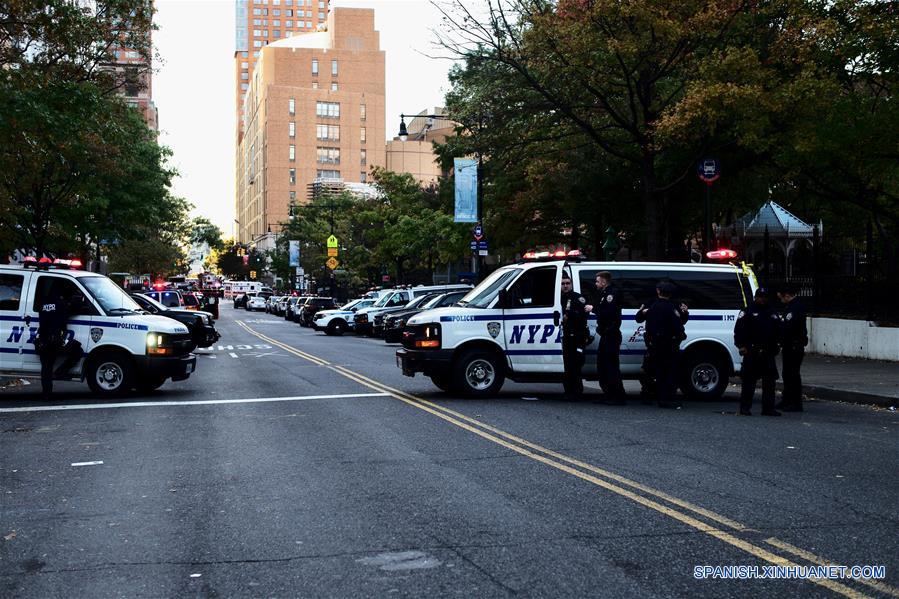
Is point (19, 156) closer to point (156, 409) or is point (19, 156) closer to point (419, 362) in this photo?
point (156, 409)

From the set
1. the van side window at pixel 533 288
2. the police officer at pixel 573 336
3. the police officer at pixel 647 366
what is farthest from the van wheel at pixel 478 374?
the police officer at pixel 647 366

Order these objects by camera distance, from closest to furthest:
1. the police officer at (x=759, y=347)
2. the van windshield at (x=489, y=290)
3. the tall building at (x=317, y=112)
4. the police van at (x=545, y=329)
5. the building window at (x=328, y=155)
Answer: the police officer at (x=759, y=347), the police van at (x=545, y=329), the van windshield at (x=489, y=290), the tall building at (x=317, y=112), the building window at (x=328, y=155)

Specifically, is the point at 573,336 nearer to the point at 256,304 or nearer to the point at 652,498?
the point at 652,498

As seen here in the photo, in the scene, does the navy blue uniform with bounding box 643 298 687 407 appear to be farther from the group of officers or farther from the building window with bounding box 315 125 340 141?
the building window with bounding box 315 125 340 141

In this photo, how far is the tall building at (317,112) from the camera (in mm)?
149500

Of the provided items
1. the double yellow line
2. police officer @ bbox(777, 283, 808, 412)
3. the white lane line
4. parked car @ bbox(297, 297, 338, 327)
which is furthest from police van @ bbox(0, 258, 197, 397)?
parked car @ bbox(297, 297, 338, 327)

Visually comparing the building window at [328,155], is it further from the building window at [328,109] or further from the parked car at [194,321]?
the parked car at [194,321]

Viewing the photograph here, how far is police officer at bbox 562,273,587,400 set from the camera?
15111 mm

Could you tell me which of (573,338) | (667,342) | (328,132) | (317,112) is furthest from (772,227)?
(328,132)

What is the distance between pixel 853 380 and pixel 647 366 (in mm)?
5242

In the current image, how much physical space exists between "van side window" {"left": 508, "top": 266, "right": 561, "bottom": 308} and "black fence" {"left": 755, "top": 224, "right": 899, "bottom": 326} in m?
9.86

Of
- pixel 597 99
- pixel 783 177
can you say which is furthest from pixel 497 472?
pixel 783 177

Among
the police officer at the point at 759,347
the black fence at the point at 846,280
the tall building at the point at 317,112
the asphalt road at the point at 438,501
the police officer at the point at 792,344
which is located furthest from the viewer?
the tall building at the point at 317,112

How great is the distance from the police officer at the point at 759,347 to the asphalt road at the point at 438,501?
0.39 metres
